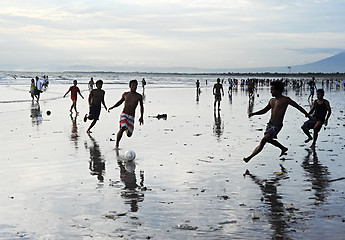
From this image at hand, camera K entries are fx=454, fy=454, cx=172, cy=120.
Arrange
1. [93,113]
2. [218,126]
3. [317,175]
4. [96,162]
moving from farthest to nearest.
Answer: [218,126] < [93,113] < [96,162] < [317,175]

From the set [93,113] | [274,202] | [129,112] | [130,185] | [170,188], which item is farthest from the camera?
[93,113]

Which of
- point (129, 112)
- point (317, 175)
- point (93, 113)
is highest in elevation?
point (129, 112)

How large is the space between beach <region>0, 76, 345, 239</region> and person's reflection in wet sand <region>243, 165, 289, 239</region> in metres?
0.01

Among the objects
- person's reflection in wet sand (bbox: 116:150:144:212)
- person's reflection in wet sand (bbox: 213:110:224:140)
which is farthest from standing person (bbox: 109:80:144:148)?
person's reflection in wet sand (bbox: 213:110:224:140)

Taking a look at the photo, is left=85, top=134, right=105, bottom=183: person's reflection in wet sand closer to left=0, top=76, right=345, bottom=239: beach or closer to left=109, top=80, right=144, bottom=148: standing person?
left=0, top=76, right=345, bottom=239: beach

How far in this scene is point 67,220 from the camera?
20.1 feet

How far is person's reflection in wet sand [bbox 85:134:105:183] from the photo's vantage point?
9.03 metres

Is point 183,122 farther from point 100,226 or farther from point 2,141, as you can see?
point 100,226

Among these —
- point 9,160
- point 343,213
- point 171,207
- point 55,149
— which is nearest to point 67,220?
point 171,207

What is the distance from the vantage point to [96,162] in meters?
10.2

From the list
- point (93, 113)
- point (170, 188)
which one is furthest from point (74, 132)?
point (170, 188)

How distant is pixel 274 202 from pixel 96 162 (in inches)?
181

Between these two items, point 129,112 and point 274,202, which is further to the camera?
point 129,112

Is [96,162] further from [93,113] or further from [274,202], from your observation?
[93,113]
